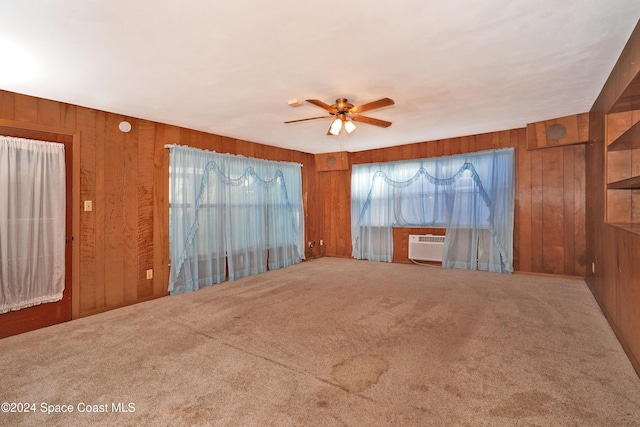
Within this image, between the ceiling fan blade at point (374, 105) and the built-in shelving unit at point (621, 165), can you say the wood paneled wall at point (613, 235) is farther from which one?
the ceiling fan blade at point (374, 105)

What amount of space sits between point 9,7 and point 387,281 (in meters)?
4.57

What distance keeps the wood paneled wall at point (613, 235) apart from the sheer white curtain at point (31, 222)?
A: 5018 mm

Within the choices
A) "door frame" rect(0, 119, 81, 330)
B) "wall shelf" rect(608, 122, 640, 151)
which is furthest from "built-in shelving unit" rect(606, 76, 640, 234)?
"door frame" rect(0, 119, 81, 330)

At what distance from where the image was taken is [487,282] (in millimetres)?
4352

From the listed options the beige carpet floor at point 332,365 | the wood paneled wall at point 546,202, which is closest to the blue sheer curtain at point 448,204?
the wood paneled wall at point 546,202

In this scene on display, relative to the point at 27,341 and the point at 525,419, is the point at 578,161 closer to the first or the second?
the point at 525,419

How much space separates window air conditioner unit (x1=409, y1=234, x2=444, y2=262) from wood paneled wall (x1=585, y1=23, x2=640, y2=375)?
2029 millimetres

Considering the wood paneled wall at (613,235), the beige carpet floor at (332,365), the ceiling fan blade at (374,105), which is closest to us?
the beige carpet floor at (332,365)

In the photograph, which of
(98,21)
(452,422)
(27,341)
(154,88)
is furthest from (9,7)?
(452,422)

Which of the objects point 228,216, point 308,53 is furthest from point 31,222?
point 308,53

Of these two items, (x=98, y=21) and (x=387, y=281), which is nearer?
(x=98, y=21)

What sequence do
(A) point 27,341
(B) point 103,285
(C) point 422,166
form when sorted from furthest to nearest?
(C) point 422,166 < (B) point 103,285 < (A) point 27,341

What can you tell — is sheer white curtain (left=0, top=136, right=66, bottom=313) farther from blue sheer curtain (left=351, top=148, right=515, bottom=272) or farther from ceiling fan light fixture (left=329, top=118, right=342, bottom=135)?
blue sheer curtain (left=351, top=148, right=515, bottom=272)

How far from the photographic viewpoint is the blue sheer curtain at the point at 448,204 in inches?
193
